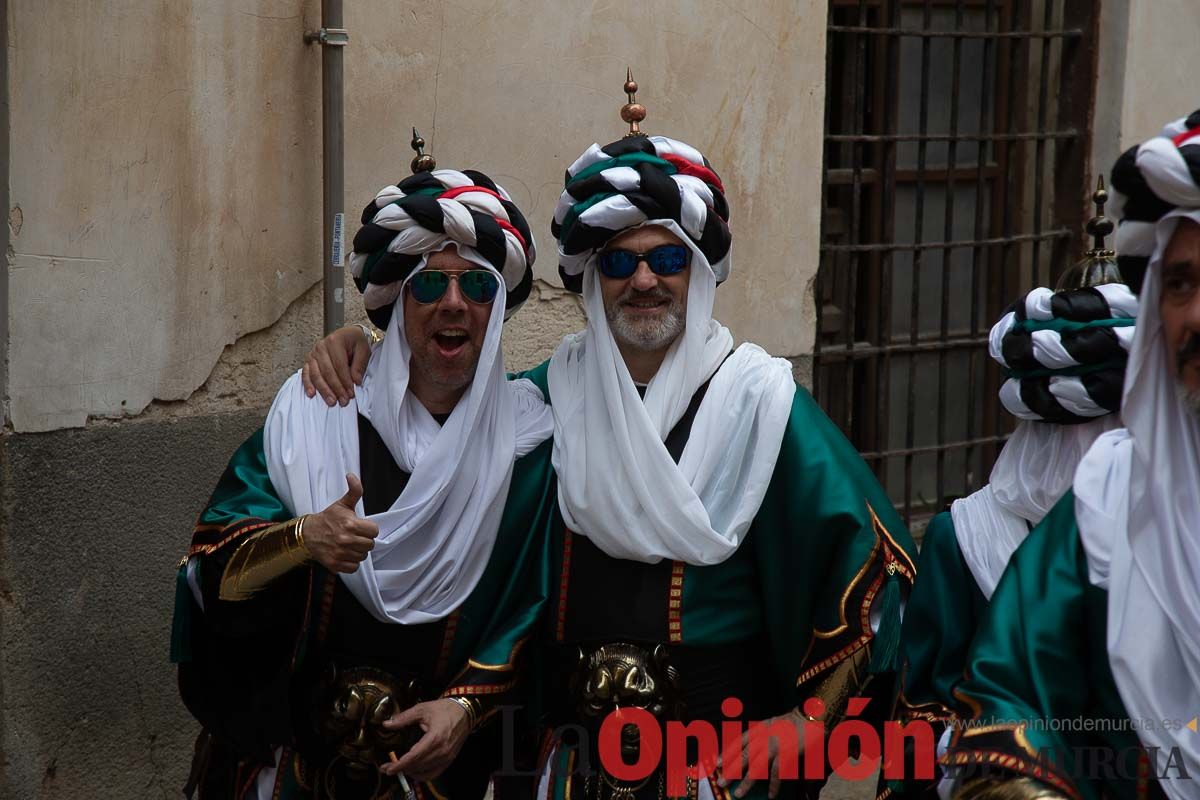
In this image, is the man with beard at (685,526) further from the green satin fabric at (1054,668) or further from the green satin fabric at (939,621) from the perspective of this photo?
the green satin fabric at (1054,668)

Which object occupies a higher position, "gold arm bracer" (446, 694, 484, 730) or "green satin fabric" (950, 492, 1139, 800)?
"green satin fabric" (950, 492, 1139, 800)

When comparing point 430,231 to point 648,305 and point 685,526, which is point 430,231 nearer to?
point 648,305

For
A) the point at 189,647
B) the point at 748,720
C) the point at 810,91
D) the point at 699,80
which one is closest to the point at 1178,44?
the point at 810,91

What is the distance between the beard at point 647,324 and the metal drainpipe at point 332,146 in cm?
137

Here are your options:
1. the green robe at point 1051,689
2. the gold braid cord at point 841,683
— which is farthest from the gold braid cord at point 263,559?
the green robe at point 1051,689

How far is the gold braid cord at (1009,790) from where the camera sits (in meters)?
2.17

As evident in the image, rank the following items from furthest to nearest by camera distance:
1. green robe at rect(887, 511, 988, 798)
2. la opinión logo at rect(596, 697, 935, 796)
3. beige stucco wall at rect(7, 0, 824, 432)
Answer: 1. beige stucco wall at rect(7, 0, 824, 432)
2. la opinión logo at rect(596, 697, 935, 796)
3. green robe at rect(887, 511, 988, 798)

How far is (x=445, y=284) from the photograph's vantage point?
3.30 meters

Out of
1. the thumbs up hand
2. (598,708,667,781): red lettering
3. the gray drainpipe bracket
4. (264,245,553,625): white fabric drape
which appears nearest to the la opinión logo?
(598,708,667,781): red lettering

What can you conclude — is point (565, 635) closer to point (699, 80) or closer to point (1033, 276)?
point (699, 80)

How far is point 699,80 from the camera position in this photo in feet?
17.4

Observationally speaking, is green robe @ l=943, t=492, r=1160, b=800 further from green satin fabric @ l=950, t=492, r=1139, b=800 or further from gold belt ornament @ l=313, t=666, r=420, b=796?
gold belt ornament @ l=313, t=666, r=420, b=796

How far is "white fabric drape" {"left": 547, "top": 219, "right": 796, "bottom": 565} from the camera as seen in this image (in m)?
3.13

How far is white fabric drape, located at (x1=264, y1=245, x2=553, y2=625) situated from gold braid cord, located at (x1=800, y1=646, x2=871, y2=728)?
2.65 ft
